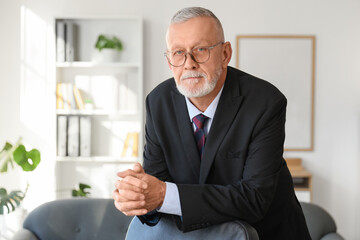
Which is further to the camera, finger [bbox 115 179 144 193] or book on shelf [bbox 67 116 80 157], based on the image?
book on shelf [bbox 67 116 80 157]

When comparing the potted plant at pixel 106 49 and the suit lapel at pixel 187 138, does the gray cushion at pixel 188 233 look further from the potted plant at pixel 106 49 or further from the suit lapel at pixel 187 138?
the potted plant at pixel 106 49

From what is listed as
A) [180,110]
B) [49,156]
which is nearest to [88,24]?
[49,156]

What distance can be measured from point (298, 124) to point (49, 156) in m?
2.46

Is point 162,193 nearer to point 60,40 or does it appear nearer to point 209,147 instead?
point 209,147

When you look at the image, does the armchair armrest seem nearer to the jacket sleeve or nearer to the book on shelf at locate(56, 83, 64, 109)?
the jacket sleeve

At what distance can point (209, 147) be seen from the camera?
1518 millimetres

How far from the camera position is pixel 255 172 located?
1.46m

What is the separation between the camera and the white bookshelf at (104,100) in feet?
14.3

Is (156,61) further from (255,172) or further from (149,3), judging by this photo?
(255,172)

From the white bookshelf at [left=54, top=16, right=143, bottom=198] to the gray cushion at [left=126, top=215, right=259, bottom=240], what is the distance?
281 cm

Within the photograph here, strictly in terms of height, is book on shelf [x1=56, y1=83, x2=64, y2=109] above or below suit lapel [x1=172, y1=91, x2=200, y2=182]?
above

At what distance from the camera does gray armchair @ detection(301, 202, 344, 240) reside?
2549 mm

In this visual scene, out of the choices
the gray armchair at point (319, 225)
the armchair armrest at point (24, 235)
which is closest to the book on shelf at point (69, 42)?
the armchair armrest at point (24, 235)

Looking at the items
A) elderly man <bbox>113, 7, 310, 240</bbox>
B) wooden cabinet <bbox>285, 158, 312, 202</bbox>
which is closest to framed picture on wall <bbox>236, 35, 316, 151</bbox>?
wooden cabinet <bbox>285, 158, 312, 202</bbox>
